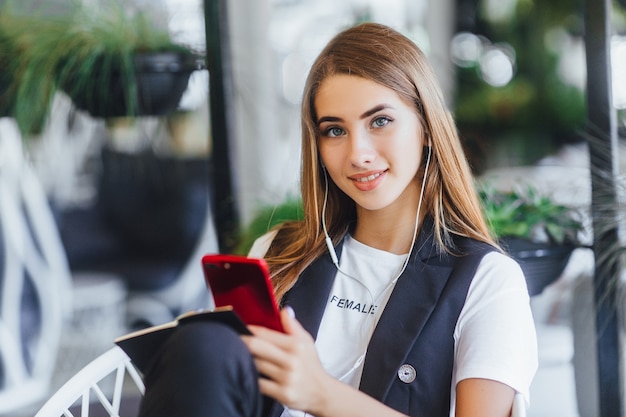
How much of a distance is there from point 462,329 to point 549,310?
4.15ft

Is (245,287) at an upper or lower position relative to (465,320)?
upper

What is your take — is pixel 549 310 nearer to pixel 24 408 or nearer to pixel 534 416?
pixel 534 416

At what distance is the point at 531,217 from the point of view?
1794 mm

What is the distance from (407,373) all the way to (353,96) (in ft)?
1.57

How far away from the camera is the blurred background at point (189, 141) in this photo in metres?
2.01

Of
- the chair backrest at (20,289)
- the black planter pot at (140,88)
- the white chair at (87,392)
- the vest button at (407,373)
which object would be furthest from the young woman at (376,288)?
the chair backrest at (20,289)

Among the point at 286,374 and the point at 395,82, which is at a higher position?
the point at 395,82

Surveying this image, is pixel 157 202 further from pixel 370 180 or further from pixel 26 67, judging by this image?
pixel 370 180

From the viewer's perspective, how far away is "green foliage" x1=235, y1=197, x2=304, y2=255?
1.90 metres

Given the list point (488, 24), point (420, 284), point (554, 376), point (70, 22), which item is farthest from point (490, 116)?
point (420, 284)

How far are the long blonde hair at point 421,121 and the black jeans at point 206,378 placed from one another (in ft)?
1.31

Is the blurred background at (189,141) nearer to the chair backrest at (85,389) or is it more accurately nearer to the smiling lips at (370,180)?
the smiling lips at (370,180)

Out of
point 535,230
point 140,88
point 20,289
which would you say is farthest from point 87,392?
point 20,289

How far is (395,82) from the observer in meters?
1.37
